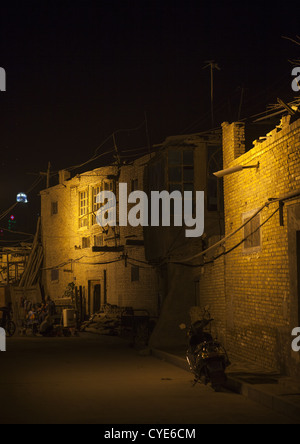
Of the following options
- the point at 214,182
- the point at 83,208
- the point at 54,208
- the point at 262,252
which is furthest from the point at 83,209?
the point at 262,252

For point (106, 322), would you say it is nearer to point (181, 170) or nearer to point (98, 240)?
point (98, 240)

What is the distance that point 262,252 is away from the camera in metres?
15.7

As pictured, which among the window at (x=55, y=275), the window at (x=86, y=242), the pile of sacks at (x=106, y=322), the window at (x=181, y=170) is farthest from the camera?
the window at (x=55, y=275)

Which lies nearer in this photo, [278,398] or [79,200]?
[278,398]

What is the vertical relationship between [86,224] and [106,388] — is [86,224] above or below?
above

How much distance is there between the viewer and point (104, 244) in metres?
36.2

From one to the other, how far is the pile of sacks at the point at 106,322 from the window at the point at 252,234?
14.9 meters

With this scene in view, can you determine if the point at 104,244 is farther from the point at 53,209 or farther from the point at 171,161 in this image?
the point at 171,161

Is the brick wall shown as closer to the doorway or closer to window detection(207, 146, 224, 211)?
window detection(207, 146, 224, 211)

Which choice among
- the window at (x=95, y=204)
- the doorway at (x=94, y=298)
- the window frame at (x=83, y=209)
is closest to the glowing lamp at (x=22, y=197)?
the window frame at (x=83, y=209)

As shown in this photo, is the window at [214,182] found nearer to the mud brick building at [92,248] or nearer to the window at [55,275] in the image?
the mud brick building at [92,248]

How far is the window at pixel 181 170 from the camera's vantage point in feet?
86.7

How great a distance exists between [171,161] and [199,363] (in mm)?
14463
